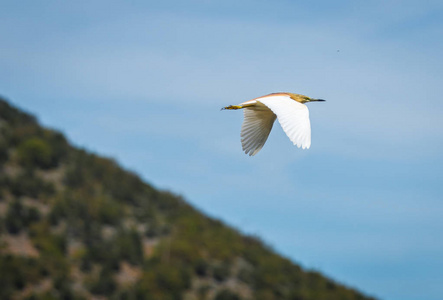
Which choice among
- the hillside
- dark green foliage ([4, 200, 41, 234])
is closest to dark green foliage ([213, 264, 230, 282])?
the hillside

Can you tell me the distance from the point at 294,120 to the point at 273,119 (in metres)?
2.02

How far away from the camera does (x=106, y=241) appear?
2512 cm

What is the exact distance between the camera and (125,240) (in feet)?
82.7

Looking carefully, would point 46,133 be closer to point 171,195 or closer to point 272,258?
point 171,195

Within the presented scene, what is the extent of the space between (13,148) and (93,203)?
477cm

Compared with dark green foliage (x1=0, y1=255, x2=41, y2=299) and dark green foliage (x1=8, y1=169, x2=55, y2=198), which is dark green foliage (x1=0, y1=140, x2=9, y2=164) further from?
dark green foliage (x1=0, y1=255, x2=41, y2=299)

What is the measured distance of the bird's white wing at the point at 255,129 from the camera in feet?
29.9

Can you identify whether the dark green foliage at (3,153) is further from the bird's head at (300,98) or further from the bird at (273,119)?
the bird's head at (300,98)

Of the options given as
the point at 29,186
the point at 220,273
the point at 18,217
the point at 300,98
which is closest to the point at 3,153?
the point at 29,186

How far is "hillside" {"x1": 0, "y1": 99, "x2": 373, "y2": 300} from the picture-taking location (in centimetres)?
2230

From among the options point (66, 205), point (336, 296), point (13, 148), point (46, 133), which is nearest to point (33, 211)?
point (66, 205)

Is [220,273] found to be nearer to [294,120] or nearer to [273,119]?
[273,119]

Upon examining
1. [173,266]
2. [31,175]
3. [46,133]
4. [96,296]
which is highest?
[46,133]

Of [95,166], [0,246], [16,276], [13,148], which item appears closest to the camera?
[16,276]
